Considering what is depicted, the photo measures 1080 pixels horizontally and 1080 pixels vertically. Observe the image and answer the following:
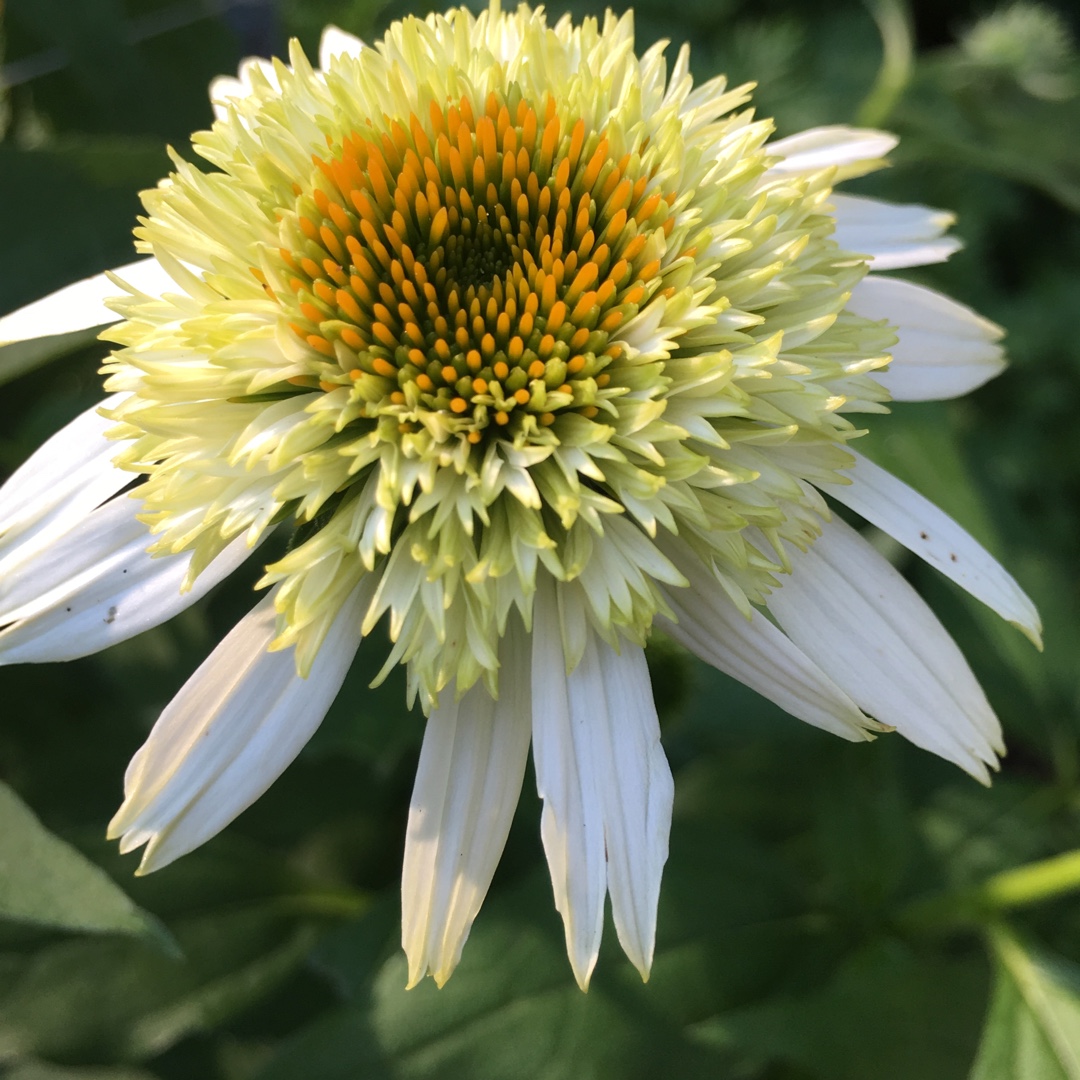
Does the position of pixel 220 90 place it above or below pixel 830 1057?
above

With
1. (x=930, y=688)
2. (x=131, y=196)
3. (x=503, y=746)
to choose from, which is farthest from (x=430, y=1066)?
(x=131, y=196)

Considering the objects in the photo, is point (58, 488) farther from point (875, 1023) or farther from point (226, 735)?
point (875, 1023)

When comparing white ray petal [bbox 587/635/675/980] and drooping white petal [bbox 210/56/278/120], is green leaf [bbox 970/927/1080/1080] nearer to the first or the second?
white ray petal [bbox 587/635/675/980]

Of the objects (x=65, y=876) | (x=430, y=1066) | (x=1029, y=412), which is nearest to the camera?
(x=65, y=876)

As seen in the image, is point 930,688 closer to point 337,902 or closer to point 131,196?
point 337,902

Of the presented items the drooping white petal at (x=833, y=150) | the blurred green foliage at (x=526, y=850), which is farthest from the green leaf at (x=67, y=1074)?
the drooping white petal at (x=833, y=150)
